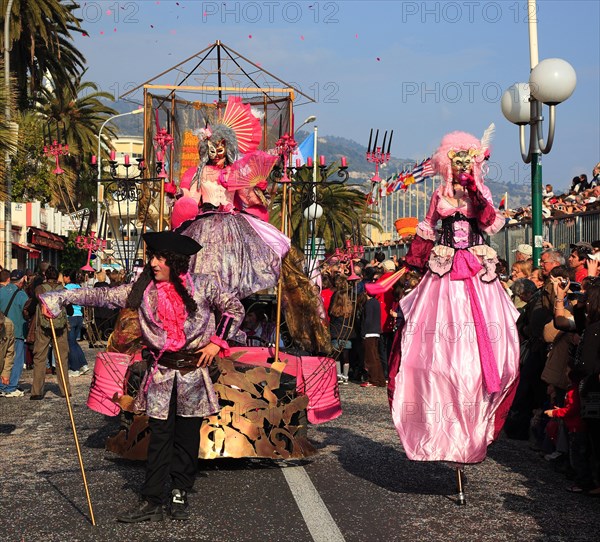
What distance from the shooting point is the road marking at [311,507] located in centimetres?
646

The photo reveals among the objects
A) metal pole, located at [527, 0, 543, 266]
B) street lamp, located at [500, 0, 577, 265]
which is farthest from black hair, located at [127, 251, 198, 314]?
metal pole, located at [527, 0, 543, 266]

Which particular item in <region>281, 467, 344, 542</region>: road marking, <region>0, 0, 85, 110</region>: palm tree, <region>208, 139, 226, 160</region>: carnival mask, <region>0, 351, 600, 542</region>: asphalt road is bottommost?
<region>0, 351, 600, 542</region>: asphalt road

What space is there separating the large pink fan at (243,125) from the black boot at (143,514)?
520 cm

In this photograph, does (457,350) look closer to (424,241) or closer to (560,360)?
(424,241)

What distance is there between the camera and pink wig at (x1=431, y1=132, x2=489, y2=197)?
8.32 metres

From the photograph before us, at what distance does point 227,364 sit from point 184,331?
2069mm

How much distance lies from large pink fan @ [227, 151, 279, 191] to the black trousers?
378cm

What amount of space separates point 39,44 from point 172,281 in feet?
90.7

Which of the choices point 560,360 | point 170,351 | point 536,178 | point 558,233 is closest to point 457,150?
point 560,360

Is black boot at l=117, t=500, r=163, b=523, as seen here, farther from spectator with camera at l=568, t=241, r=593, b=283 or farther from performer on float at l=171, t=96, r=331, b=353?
spectator with camera at l=568, t=241, r=593, b=283

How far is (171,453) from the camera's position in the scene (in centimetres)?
696

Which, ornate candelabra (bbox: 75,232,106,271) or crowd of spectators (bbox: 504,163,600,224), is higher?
crowd of spectators (bbox: 504,163,600,224)

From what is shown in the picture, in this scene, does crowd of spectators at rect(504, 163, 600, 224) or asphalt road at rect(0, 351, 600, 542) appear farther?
crowd of spectators at rect(504, 163, 600, 224)

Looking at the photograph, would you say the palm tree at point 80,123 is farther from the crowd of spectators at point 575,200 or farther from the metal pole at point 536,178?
the metal pole at point 536,178
